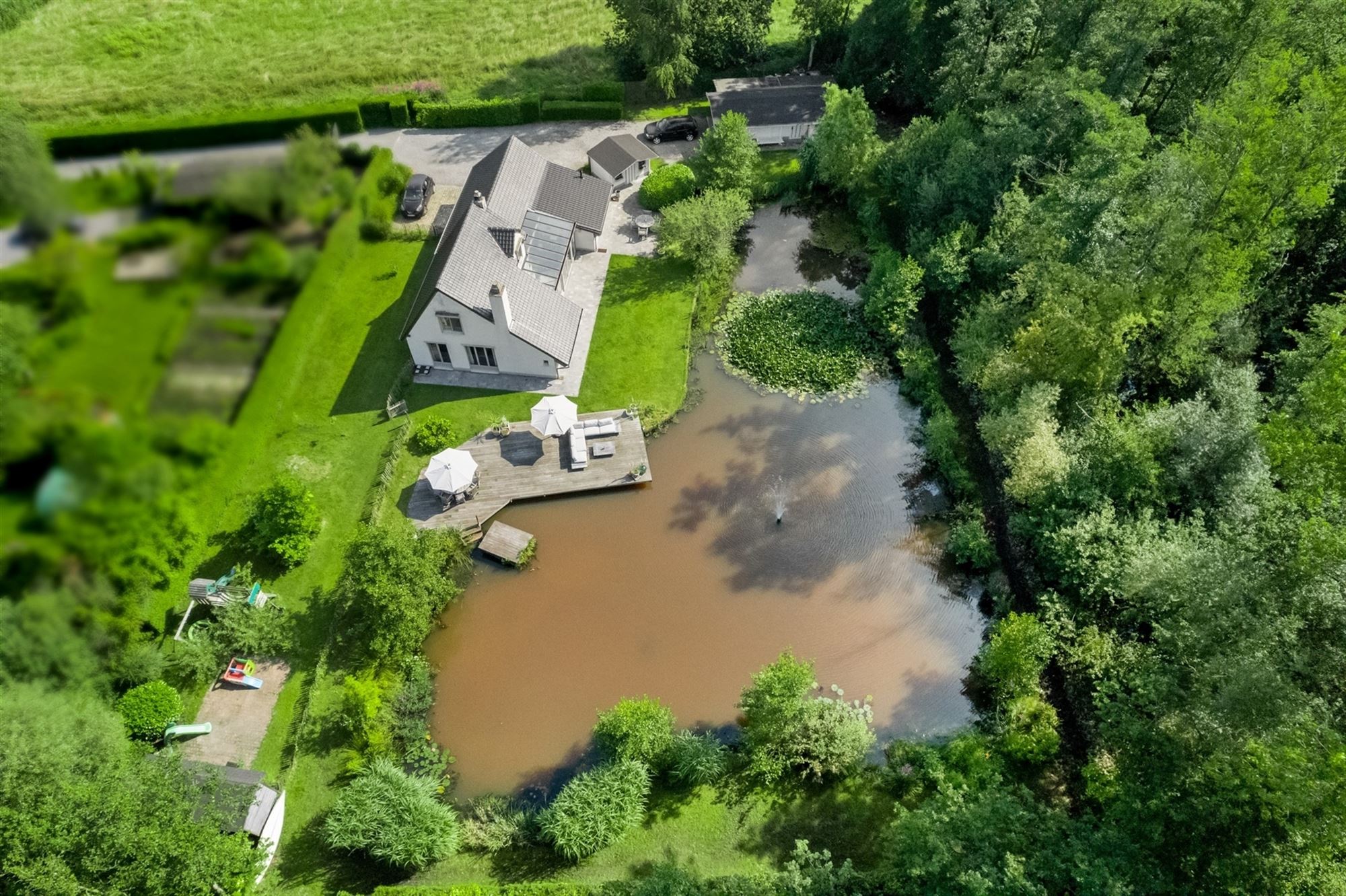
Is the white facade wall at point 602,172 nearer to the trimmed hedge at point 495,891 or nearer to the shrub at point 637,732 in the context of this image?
the shrub at point 637,732

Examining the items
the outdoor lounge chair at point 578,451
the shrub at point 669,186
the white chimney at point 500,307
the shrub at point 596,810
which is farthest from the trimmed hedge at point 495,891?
the shrub at point 669,186

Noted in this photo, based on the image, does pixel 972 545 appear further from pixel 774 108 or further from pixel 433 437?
pixel 774 108

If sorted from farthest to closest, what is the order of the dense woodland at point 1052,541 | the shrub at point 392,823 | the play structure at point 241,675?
the play structure at point 241,675 < the shrub at point 392,823 < the dense woodland at point 1052,541

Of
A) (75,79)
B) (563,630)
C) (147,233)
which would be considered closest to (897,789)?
(563,630)

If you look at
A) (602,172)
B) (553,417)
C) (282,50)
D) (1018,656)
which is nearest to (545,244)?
(602,172)

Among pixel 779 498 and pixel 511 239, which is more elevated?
pixel 511 239
